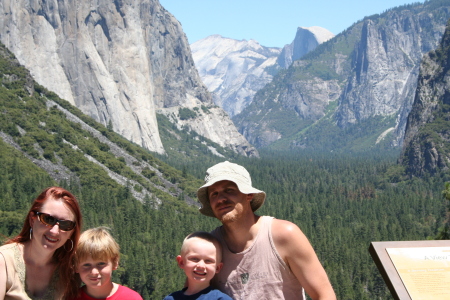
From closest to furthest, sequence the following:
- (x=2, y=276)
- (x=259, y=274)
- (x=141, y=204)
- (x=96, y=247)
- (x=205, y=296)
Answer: (x=2, y=276)
(x=96, y=247)
(x=205, y=296)
(x=259, y=274)
(x=141, y=204)

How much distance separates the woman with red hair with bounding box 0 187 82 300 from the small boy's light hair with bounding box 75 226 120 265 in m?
0.13

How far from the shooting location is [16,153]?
123562 millimetres

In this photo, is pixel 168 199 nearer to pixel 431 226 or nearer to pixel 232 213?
pixel 431 226

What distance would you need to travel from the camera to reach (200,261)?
37.2ft

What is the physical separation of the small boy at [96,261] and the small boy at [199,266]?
1142 mm

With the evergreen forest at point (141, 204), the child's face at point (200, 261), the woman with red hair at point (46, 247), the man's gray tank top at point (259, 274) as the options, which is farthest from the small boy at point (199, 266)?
the evergreen forest at point (141, 204)

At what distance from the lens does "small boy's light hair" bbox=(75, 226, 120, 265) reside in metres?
10.9

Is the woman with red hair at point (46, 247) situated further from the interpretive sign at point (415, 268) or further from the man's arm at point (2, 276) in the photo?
the interpretive sign at point (415, 268)

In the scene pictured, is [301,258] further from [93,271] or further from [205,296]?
[93,271]

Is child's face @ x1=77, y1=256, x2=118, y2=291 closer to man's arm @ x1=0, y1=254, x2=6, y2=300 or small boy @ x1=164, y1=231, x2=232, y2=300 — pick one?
small boy @ x1=164, y1=231, x2=232, y2=300

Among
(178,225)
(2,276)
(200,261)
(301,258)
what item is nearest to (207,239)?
(200,261)

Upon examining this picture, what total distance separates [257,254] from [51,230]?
13.0 ft

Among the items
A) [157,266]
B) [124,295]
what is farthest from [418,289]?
[157,266]

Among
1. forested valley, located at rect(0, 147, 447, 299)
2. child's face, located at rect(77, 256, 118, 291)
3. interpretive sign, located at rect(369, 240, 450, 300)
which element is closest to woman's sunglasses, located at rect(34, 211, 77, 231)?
child's face, located at rect(77, 256, 118, 291)
